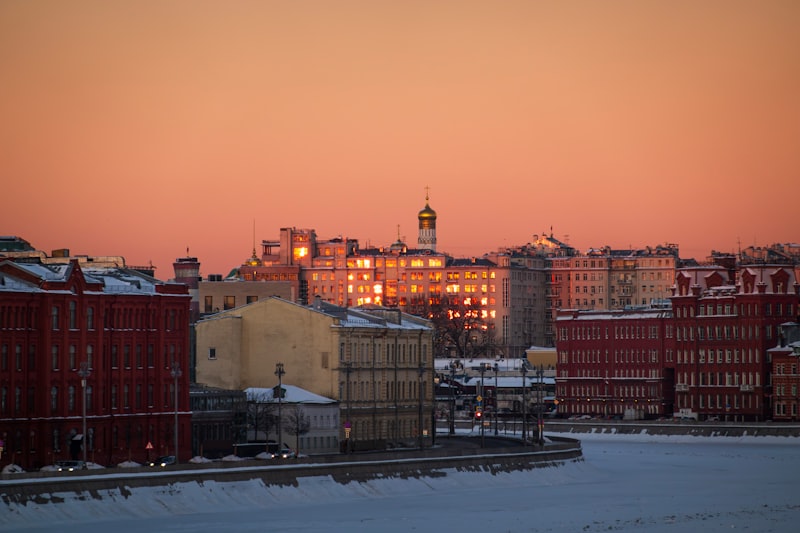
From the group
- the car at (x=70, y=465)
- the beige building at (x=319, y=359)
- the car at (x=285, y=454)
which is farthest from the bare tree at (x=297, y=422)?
the car at (x=70, y=465)

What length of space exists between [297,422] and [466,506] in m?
21.9

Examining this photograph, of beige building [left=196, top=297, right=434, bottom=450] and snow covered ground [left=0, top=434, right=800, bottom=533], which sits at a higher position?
beige building [left=196, top=297, right=434, bottom=450]

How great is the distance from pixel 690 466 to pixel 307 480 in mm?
50077

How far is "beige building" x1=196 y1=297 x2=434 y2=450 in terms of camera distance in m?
152

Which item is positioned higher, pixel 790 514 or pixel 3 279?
pixel 3 279

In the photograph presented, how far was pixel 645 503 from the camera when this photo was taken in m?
129

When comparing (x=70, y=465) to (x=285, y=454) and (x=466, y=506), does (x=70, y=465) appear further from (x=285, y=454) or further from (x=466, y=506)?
(x=466, y=506)

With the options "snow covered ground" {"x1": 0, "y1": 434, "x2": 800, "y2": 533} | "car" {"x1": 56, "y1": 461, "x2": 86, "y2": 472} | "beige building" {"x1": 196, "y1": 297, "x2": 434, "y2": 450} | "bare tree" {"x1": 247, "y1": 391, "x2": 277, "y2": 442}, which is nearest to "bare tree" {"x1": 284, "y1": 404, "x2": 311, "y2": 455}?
"bare tree" {"x1": 247, "y1": 391, "x2": 277, "y2": 442}

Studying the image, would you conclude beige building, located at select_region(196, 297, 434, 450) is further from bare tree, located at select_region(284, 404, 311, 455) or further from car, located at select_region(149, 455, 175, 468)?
car, located at select_region(149, 455, 175, 468)

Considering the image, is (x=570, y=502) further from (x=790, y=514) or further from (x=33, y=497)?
(x=33, y=497)

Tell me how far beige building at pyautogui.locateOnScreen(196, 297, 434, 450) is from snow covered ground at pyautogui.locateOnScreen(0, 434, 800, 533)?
13.7 meters

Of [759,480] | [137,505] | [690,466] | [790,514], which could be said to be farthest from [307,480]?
[690,466]

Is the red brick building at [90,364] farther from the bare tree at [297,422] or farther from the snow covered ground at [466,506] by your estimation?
the bare tree at [297,422]

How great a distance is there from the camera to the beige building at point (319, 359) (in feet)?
497
